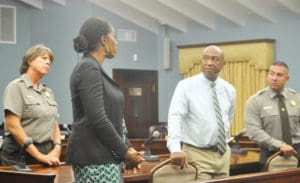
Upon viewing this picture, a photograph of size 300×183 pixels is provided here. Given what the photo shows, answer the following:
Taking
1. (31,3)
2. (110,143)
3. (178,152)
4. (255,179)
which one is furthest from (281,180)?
(31,3)

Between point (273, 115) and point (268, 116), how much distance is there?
0.13ft

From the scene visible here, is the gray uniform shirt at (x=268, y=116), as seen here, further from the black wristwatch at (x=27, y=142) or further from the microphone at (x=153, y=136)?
the black wristwatch at (x=27, y=142)

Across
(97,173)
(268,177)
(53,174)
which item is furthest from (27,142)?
(268,177)

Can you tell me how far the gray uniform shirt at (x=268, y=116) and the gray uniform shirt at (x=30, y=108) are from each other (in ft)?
5.37

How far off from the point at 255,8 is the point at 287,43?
0.76m

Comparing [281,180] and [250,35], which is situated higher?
[250,35]

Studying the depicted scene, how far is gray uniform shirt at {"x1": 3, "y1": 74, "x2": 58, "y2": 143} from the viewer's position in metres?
3.57

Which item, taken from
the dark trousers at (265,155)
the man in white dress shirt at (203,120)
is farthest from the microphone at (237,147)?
the man in white dress shirt at (203,120)

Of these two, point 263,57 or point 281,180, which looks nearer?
point 281,180

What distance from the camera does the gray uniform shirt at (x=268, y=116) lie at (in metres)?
4.53

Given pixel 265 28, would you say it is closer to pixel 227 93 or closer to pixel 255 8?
pixel 255 8

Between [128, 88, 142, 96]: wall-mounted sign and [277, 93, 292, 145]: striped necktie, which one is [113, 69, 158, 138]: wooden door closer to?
[128, 88, 142, 96]: wall-mounted sign

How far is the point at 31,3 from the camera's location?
10.2 m

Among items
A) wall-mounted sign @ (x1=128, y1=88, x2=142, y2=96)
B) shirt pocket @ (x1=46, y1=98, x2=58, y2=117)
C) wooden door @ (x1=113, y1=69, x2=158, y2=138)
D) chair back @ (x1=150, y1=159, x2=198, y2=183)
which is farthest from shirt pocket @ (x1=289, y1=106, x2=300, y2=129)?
→ wall-mounted sign @ (x1=128, y1=88, x2=142, y2=96)
